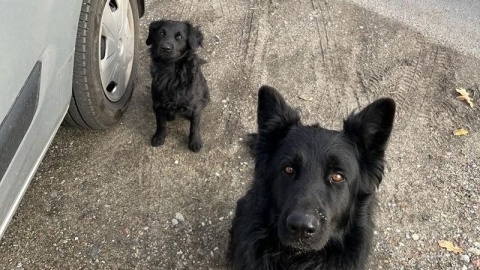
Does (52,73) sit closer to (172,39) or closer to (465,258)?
(172,39)

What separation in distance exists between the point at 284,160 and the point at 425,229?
→ 1835 millimetres

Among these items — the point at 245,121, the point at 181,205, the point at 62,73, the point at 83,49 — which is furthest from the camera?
the point at 245,121

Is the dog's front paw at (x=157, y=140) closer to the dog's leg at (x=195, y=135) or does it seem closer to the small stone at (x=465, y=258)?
the dog's leg at (x=195, y=135)

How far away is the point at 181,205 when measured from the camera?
4.07 m

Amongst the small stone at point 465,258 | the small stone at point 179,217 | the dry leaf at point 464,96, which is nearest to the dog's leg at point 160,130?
the small stone at point 179,217

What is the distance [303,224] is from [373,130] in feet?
2.32

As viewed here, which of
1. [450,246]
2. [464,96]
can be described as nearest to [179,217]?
[450,246]

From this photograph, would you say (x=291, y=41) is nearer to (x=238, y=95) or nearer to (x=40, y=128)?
(x=238, y=95)

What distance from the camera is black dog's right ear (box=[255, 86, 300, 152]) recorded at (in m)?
2.87

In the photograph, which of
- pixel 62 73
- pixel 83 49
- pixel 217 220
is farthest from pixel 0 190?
pixel 217 220

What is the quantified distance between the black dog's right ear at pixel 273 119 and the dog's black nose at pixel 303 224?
58 cm

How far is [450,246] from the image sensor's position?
384 centimetres

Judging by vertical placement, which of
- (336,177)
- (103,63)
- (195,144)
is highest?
(336,177)

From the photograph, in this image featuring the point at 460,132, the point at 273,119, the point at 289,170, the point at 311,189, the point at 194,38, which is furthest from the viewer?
the point at 460,132
